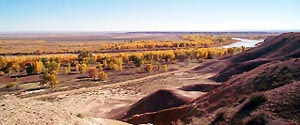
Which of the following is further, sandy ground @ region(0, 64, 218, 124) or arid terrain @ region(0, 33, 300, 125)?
sandy ground @ region(0, 64, 218, 124)

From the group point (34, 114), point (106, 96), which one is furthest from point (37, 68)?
point (34, 114)

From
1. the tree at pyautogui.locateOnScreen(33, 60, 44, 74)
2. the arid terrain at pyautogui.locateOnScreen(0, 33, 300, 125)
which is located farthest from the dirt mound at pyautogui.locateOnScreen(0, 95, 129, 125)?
the tree at pyautogui.locateOnScreen(33, 60, 44, 74)

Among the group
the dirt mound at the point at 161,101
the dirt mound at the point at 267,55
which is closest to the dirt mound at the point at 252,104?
the dirt mound at the point at 161,101

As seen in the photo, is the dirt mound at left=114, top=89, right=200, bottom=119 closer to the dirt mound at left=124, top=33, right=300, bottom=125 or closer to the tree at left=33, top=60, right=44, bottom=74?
the dirt mound at left=124, top=33, right=300, bottom=125

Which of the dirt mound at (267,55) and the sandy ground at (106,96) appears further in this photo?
the sandy ground at (106,96)

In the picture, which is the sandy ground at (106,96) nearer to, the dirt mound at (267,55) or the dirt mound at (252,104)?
the dirt mound at (267,55)

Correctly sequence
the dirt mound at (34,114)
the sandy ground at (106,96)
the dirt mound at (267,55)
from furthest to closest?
1. the sandy ground at (106,96)
2. the dirt mound at (267,55)
3. the dirt mound at (34,114)

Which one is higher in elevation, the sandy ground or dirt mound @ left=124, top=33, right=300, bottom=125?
dirt mound @ left=124, top=33, right=300, bottom=125

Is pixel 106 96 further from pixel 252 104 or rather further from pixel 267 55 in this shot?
pixel 252 104
